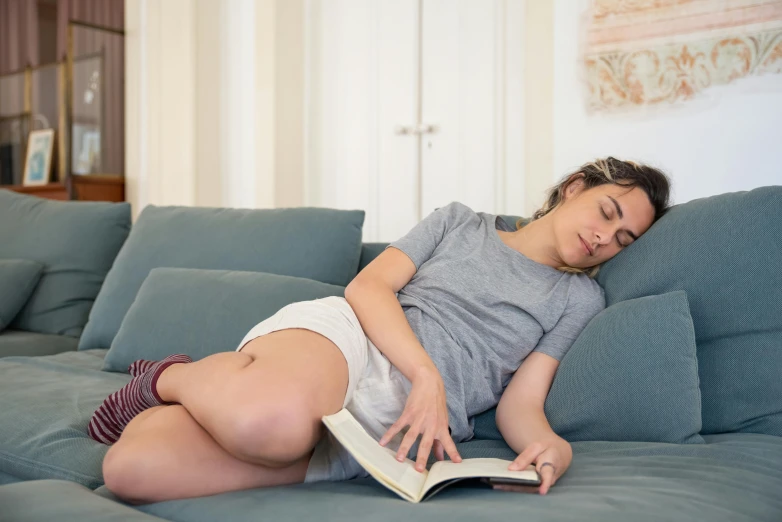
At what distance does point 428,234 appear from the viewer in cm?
169

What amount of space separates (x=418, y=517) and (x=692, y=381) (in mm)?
635

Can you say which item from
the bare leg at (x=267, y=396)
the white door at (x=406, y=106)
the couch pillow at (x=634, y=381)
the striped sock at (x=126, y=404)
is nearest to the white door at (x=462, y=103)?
the white door at (x=406, y=106)

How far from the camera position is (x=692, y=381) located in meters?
1.34

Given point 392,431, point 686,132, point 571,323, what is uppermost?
point 686,132

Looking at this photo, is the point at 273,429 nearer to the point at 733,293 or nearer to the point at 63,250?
the point at 733,293

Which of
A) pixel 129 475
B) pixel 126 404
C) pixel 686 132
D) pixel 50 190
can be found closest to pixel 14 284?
pixel 126 404

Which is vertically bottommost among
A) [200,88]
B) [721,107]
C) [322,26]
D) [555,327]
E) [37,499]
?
[37,499]

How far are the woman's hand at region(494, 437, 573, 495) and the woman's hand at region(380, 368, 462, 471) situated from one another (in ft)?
0.32

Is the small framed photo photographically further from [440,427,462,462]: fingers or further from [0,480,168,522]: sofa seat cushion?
[440,427,462,462]: fingers

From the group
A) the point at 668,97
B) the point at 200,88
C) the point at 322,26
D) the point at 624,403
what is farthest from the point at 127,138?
the point at 624,403

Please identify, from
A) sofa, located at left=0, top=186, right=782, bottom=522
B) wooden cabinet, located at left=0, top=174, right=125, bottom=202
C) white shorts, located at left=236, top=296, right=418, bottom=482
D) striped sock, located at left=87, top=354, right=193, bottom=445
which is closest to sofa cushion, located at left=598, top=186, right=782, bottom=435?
sofa, located at left=0, top=186, right=782, bottom=522

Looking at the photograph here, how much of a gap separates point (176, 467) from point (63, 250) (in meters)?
1.87

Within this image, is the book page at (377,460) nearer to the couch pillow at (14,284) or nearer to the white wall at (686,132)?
the couch pillow at (14,284)

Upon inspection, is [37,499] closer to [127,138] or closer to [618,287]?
[618,287]
